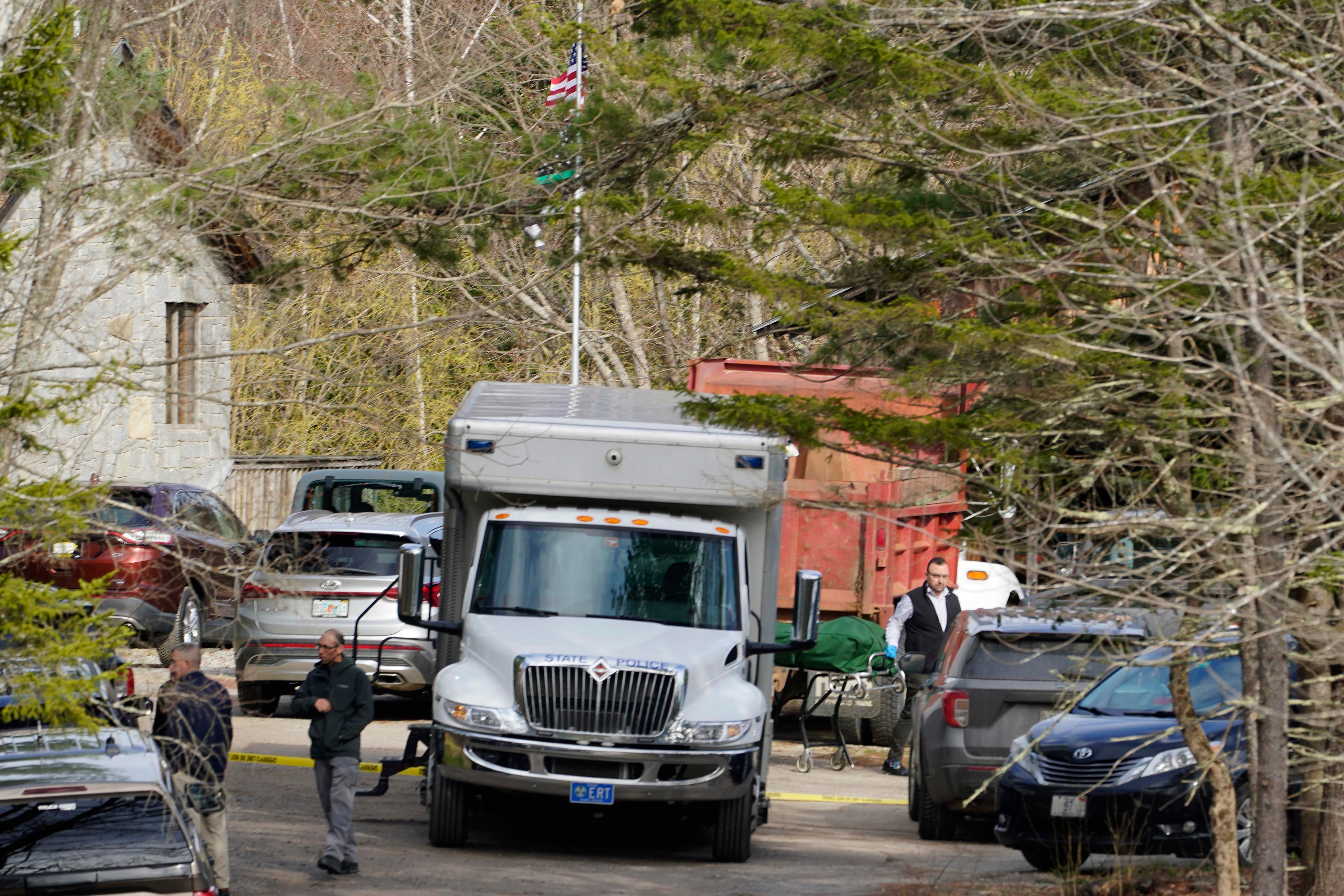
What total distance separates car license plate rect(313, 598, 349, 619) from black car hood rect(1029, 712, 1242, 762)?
24.1ft

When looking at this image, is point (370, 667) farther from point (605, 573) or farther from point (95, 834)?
point (95, 834)

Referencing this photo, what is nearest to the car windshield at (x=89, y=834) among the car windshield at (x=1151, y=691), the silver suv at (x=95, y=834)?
the silver suv at (x=95, y=834)

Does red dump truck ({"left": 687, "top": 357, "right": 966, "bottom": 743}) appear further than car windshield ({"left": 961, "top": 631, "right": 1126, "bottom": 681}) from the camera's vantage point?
Yes

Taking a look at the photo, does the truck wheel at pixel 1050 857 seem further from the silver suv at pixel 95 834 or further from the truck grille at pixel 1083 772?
the silver suv at pixel 95 834

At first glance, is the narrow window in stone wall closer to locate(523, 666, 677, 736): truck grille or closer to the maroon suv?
the maroon suv

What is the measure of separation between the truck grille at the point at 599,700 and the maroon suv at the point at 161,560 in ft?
6.51

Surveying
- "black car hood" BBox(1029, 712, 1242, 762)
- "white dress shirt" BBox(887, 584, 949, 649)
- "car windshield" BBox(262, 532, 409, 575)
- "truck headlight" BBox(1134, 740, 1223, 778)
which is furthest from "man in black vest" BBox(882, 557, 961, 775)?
"truck headlight" BBox(1134, 740, 1223, 778)

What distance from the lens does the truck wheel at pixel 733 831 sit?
11031 millimetres

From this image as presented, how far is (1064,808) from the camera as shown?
34.3ft

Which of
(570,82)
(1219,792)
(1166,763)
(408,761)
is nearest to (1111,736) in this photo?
(1166,763)

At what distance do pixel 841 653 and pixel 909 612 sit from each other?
2.47 ft

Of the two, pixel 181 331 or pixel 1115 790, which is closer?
pixel 1115 790

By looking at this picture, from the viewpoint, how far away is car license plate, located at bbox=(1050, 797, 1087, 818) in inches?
409

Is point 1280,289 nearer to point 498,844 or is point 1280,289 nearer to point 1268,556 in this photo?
point 1268,556
